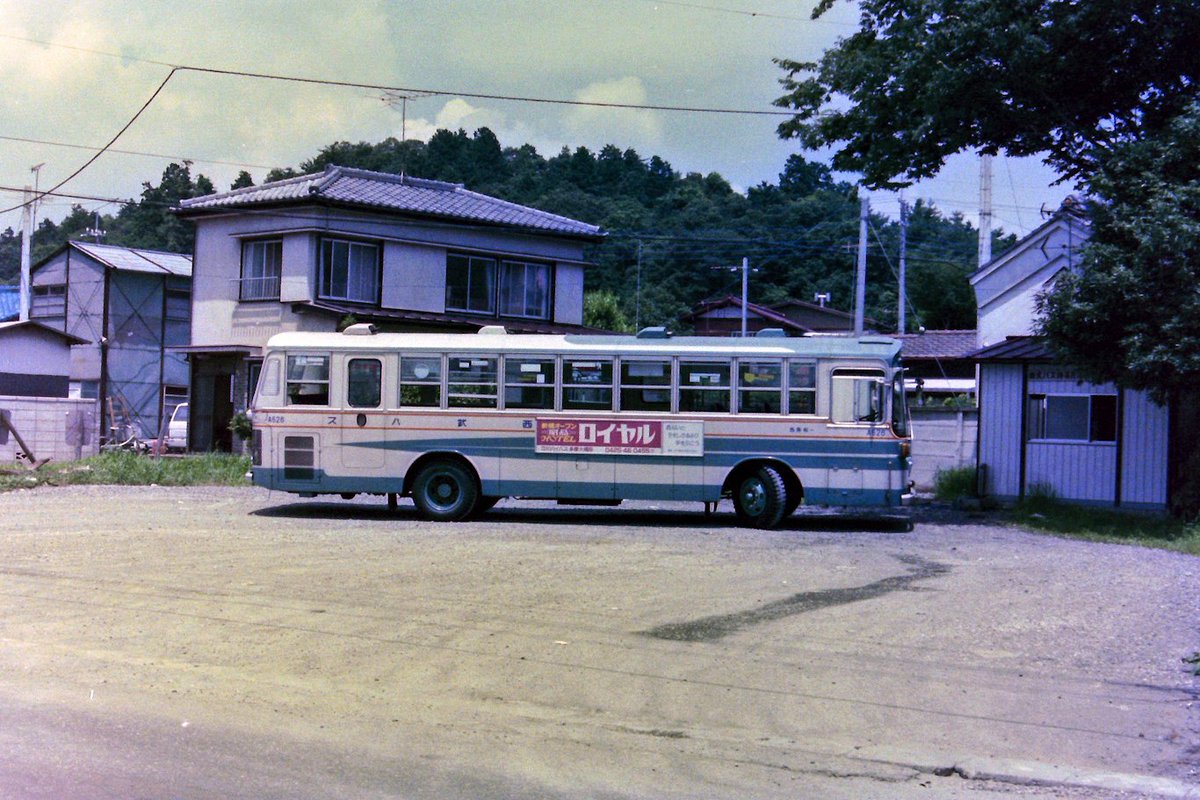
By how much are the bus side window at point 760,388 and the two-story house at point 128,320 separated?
102 ft

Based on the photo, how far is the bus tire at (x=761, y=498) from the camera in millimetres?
17703

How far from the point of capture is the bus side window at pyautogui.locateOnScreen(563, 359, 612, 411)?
59.9 ft

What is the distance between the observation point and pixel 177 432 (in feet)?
129

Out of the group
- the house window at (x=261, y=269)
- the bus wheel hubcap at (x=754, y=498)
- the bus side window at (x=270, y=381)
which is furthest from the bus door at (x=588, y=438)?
the house window at (x=261, y=269)

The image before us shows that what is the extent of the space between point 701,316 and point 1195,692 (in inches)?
2013

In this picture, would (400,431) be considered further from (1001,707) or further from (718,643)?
(1001,707)

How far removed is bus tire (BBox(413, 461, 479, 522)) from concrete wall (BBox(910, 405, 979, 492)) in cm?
1203

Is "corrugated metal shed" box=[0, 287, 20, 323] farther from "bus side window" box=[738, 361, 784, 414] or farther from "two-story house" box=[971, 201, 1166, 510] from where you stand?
"two-story house" box=[971, 201, 1166, 510]

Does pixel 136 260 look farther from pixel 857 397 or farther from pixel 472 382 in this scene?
pixel 857 397

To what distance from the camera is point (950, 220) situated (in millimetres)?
77750

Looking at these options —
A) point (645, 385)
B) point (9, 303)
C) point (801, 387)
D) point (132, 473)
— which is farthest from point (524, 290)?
point (9, 303)

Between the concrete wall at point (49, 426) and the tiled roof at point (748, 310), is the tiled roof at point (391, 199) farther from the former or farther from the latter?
the tiled roof at point (748, 310)

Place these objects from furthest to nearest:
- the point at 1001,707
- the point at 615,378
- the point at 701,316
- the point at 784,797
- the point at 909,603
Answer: the point at 701,316
the point at 615,378
the point at 909,603
the point at 1001,707
the point at 784,797

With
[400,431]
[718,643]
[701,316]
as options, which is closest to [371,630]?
[718,643]
